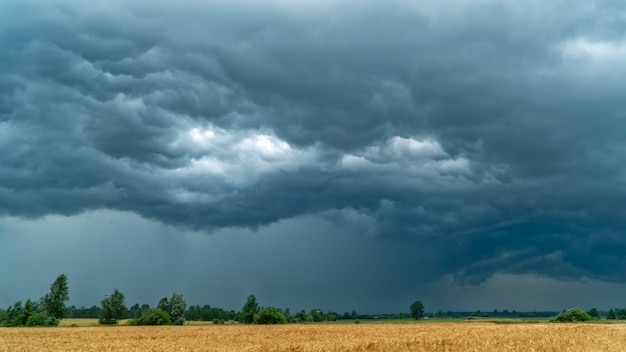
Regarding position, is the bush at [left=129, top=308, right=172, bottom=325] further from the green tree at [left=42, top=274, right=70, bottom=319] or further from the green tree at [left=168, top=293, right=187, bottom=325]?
the green tree at [left=42, top=274, right=70, bottom=319]

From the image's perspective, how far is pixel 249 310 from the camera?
532ft

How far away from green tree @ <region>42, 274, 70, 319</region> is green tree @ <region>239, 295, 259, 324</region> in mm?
59985

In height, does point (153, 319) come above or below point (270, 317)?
below

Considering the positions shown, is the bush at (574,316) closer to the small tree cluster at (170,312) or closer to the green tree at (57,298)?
the small tree cluster at (170,312)

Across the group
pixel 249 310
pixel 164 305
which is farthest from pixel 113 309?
pixel 249 310

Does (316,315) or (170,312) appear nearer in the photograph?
(170,312)

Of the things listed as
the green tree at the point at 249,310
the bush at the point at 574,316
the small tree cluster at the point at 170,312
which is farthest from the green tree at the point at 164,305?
the bush at the point at 574,316

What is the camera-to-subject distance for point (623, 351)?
3372 centimetres

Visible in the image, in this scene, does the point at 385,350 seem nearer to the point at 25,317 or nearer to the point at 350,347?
the point at 350,347

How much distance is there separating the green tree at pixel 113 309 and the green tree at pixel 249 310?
131 ft

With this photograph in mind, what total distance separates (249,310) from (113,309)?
4674 cm

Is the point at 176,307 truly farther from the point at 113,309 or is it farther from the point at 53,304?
the point at 53,304

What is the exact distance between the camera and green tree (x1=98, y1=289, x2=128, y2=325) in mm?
140375

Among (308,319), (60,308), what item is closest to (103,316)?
(60,308)
